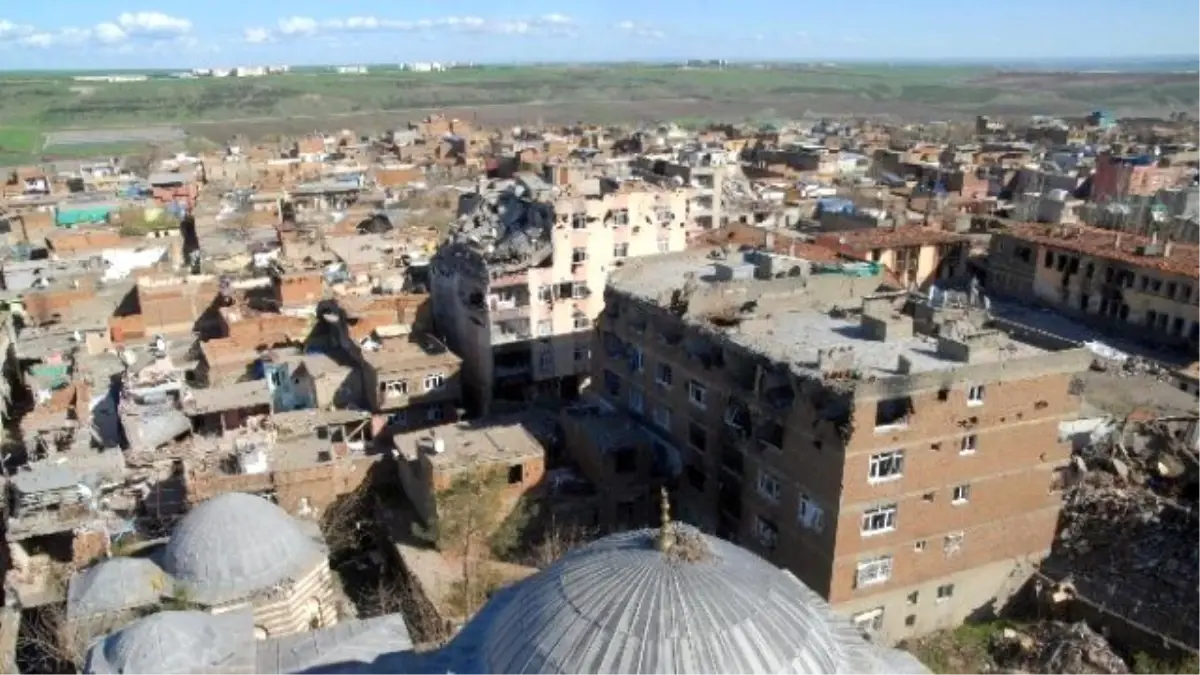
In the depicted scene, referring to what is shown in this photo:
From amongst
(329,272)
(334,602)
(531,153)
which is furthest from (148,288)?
(531,153)

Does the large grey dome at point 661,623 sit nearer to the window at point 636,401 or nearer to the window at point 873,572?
the window at point 873,572

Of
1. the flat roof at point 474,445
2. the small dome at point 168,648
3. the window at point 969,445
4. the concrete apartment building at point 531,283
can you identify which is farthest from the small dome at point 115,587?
the window at point 969,445

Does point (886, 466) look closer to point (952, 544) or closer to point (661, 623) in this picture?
point (952, 544)

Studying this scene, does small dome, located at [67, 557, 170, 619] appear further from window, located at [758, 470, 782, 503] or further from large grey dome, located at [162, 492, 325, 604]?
window, located at [758, 470, 782, 503]

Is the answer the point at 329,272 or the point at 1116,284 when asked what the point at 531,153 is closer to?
the point at 329,272

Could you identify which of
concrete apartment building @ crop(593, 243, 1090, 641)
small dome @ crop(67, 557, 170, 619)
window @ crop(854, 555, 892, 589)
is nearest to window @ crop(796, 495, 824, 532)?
concrete apartment building @ crop(593, 243, 1090, 641)

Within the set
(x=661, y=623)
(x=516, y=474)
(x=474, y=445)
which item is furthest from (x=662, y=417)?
(x=661, y=623)
